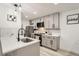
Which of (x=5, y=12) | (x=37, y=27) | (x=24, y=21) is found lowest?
(x=37, y=27)

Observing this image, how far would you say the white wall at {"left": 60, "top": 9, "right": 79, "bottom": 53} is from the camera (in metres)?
1.28

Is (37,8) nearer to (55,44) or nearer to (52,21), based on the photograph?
(52,21)

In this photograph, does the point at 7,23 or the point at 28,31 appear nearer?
the point at 7,23

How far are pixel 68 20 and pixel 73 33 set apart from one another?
295mm

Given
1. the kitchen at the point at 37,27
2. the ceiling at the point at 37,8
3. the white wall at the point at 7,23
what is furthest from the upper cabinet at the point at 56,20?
the white wall at the point at 7,23

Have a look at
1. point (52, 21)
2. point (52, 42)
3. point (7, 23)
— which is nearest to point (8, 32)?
point (7, 23)

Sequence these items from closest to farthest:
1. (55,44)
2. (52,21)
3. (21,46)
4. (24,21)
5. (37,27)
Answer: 1. (21,46)
2. (24,21)
3. (37,27)
4. (52,21)
5. (55,44)

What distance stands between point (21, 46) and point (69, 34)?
1.00 metres

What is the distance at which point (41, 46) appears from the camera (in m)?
1.35

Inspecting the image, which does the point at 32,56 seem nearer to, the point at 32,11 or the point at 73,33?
the point at 32,11

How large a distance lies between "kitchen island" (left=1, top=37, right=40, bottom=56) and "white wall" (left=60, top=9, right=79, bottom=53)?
62cm

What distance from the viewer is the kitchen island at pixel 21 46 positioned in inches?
36.4

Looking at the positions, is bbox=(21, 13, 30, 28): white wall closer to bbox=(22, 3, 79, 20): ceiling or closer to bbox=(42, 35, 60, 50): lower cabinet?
bbox=(22, 3, 79, 20): ceiling

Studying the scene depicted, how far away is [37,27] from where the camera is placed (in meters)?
1.31
